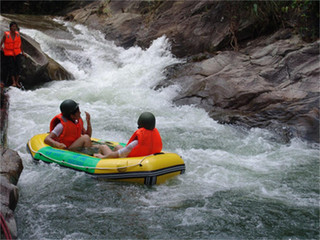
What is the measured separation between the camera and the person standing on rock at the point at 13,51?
9164 mm

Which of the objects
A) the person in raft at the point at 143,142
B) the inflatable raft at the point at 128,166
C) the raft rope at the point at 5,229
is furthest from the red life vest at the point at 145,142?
the raft rope at the point at 5,229

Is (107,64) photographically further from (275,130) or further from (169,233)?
(169,233)

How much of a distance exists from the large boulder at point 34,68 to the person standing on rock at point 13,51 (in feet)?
0.57

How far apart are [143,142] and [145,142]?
0.09 ft

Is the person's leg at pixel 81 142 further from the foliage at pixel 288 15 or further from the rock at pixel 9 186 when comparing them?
the foliage at pixel 288 15

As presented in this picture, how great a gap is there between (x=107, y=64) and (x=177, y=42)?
2.22 m

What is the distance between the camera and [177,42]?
11.3 m

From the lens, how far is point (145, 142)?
17.3ft

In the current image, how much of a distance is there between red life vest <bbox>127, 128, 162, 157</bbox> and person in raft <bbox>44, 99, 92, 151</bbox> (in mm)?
854

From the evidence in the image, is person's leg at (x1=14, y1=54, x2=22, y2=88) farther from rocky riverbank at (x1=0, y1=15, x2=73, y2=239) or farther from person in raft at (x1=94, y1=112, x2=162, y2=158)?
person in raft at (x1=94, y1=112, x2=162, y2=158)

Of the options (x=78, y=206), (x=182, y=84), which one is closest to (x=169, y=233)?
(x=78, y=206)

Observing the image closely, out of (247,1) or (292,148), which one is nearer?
(292,148)

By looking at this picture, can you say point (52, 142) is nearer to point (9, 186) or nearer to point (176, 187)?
point (9, 186)

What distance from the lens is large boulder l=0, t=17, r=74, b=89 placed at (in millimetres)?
9844
